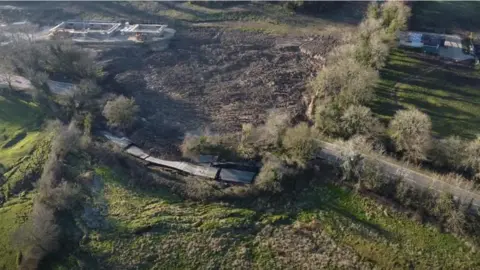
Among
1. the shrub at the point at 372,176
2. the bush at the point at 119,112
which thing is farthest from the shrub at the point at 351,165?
the bush at the point at 119,112

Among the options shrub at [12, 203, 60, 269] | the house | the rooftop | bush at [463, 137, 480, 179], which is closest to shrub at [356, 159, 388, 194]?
bush at [463, 137, 480, 179]

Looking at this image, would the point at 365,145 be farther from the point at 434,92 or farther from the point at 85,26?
the point at 85,26

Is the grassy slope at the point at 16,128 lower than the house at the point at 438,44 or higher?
lower

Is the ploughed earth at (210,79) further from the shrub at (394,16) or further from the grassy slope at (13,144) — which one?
the grassy slope at (13,144)

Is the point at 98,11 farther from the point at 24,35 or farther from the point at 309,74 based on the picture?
the point at 309,74

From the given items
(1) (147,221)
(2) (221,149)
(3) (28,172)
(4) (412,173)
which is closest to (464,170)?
(4) (412,173)

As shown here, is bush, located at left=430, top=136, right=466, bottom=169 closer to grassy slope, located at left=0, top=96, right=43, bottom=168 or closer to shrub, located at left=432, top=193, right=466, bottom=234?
shrub, located at left=432, top=193, right=466, bottom=234
